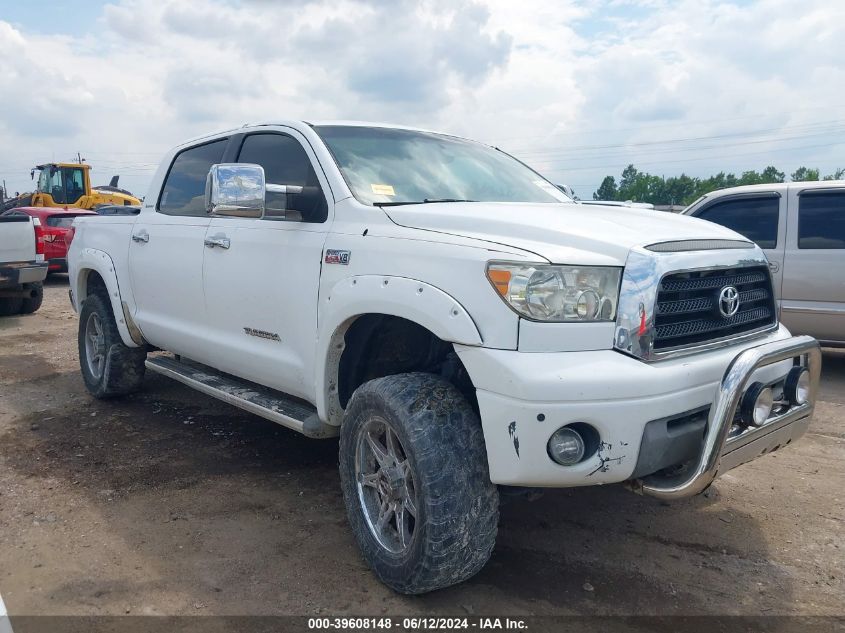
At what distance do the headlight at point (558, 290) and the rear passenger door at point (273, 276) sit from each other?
3.70ft

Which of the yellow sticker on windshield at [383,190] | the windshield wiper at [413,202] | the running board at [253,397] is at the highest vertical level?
the yellow sticker on windshield at [383,190]

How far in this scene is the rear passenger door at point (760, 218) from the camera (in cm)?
677

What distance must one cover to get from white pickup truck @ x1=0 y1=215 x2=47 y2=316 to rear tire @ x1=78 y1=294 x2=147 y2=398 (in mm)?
4698

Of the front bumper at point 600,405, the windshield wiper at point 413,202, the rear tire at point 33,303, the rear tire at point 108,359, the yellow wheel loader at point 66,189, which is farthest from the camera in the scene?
the yellow wheel loader at point 66,189

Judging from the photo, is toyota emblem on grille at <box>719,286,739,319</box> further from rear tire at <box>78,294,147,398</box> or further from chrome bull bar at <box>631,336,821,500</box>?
rear tire at <box>78,294,147,398</box>

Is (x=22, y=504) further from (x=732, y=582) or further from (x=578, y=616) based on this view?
(x=732, y=582)

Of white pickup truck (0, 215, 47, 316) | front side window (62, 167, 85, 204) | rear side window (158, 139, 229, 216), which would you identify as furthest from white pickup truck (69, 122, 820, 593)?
front side window (62, 167, 85, 204)

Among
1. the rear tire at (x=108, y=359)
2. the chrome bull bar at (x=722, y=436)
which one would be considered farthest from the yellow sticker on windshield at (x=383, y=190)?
the rear tire at (x=108, y=359)

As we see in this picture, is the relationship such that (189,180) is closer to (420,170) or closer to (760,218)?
(420,170)

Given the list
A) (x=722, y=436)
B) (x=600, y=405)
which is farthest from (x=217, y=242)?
(x=722, y=436)

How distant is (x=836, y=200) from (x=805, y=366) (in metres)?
4.25

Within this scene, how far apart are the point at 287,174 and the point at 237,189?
1.96 ft

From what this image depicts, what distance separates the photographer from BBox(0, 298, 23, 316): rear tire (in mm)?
10695

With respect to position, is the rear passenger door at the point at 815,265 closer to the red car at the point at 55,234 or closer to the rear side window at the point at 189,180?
the rear side window at the point at 189,180
